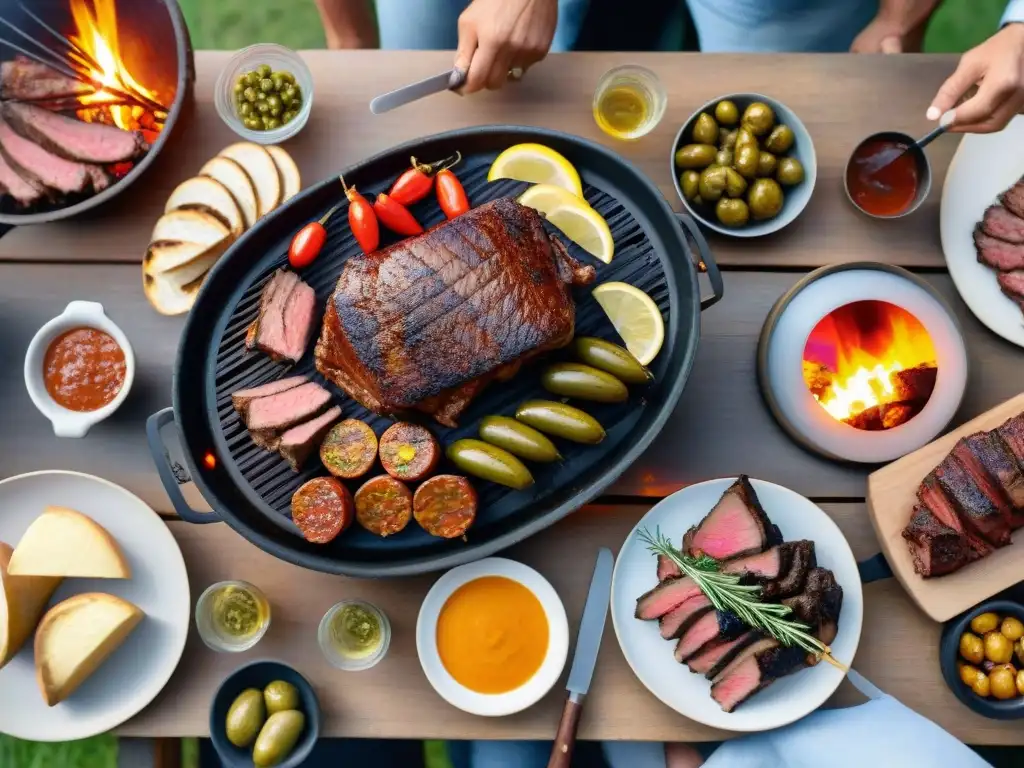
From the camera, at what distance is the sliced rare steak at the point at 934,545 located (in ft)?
8.21

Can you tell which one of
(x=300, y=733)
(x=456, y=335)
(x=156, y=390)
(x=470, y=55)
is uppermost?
(x=470, y=55)

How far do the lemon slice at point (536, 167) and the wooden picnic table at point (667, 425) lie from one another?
0.34 metres

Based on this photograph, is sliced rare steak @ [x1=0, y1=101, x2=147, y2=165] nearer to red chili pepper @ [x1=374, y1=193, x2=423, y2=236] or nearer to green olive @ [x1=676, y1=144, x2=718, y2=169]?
red chili pepper @ [x1=374, y1=193, x2=423, y2=236]

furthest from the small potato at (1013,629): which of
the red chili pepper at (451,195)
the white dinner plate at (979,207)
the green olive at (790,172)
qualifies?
the red chili pepper at (451,195)

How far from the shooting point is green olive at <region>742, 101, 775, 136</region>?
2.71 meters

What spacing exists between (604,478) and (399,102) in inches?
57.1

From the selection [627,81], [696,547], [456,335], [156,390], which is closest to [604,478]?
[696,547]

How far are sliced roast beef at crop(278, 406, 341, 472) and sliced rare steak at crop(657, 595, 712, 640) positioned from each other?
1268 millimetres

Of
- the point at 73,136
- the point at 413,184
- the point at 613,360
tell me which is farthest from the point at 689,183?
the point at 73,136

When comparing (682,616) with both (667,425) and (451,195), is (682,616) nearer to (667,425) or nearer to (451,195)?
(667,425)

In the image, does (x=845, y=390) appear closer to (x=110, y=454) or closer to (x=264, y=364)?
(x=264, y=364)

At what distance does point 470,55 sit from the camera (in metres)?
2.78

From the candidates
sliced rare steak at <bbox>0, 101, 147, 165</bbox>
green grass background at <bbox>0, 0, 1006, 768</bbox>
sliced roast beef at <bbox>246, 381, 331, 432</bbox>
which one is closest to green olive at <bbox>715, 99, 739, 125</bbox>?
sliced roast beef at <bbox>246, 381, 331, 432</bbox>

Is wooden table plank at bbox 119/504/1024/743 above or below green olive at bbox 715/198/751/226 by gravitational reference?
below
